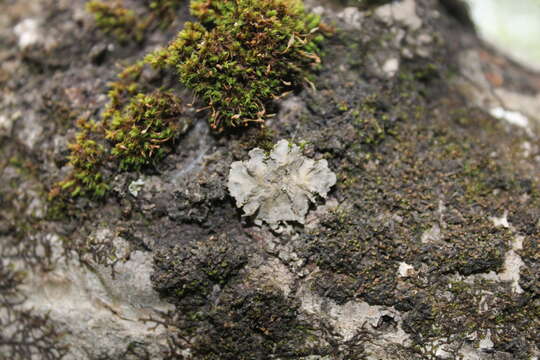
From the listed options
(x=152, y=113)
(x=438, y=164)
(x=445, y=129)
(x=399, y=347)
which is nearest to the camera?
(x=399, y=347)

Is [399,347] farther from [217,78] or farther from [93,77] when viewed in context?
[93,77]

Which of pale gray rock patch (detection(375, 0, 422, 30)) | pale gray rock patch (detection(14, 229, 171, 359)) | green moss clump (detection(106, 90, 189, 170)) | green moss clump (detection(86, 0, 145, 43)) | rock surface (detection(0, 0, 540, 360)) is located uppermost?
pale gray rock patch (detection(375, 0, 422, 30))

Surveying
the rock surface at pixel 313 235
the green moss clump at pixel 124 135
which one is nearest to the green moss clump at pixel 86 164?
the green moss clump at pixel 124 135

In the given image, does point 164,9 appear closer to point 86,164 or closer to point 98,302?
point 86,164

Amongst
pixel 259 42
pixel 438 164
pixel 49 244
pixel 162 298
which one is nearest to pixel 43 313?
pixel 49 244

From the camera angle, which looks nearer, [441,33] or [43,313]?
[43,313]

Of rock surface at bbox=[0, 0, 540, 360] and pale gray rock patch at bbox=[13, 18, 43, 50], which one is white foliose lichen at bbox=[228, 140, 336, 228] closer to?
rock surface at bbox=[0, 0, 540, 360]

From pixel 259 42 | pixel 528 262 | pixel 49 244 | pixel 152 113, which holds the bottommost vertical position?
pixel 49 244

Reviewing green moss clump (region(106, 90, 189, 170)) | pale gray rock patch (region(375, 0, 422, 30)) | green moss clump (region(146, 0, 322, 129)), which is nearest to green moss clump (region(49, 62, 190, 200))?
green moss clump (region(106, 90, 189, 170))
